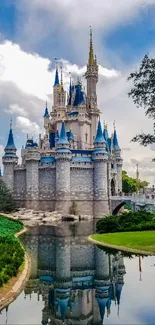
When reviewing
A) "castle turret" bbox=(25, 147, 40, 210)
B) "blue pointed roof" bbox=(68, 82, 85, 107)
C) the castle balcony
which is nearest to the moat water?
"castle turret" bbox=(25, 147, 40, 210)

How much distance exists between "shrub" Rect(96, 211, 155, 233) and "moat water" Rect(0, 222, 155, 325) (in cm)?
854

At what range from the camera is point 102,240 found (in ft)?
76.9

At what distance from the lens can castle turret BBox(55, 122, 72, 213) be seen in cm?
5331

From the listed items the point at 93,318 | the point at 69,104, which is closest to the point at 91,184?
the point at 69,104

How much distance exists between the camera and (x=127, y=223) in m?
29.5

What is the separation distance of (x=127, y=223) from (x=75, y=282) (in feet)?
52.2

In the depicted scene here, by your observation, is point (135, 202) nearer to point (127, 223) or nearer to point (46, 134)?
point (127, 223)

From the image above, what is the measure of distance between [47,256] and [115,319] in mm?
10407

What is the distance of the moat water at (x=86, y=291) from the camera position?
9891 mm

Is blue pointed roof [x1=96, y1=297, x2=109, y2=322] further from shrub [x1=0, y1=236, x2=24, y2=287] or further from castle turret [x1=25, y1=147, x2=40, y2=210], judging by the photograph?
castle turret [x1=25, y1=147, x2=40, y2=210]

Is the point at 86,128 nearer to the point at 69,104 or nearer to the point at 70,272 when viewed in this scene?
Answer: the point at 69,104

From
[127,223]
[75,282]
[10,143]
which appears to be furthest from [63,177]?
[75,282]

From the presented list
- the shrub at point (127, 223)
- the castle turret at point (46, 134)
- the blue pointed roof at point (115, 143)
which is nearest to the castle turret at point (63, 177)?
the castle turret at point (46, 134)

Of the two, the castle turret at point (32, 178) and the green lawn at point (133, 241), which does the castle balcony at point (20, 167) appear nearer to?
the castle turret at point (32, 178)
